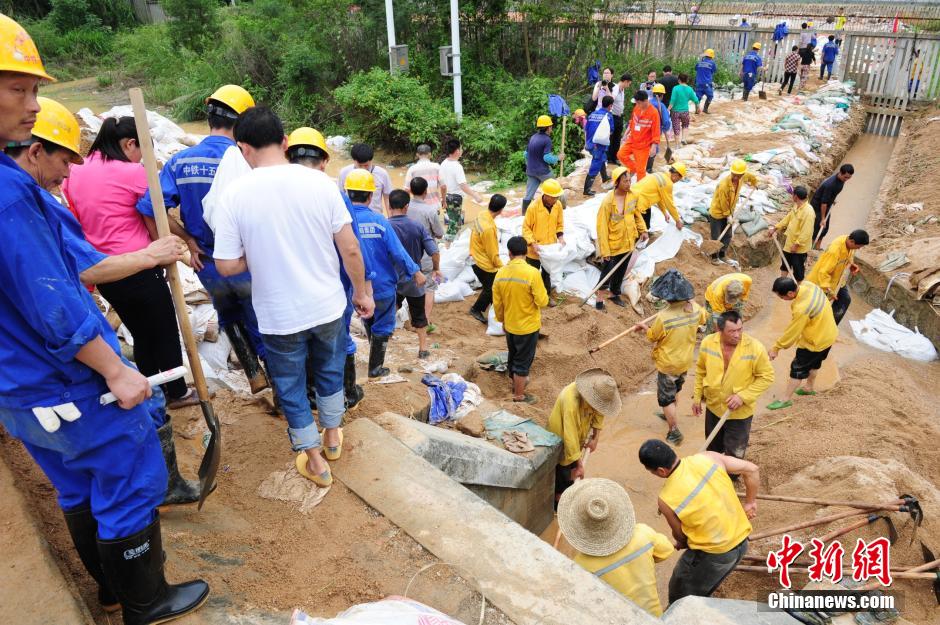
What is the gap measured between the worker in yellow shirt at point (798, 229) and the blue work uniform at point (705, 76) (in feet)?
22.6

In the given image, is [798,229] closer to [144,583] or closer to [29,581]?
[144,583]

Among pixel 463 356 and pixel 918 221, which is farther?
pixel 918 221

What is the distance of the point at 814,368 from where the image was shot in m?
5.87

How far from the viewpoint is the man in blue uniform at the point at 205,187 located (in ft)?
10.1

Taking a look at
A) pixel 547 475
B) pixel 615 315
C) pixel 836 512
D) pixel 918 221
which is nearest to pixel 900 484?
pixel 836 512

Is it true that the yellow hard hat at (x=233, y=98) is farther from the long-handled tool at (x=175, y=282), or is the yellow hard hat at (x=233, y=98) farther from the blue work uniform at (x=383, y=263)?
the blue work uniform at (x=383, y=263)

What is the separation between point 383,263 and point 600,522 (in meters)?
2.55

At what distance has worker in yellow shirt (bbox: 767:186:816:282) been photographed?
721cm

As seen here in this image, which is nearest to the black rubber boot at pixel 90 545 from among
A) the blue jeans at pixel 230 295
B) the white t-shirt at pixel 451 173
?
the blue jeans at pixel 230 295

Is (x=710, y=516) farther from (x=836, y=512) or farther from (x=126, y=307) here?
(x=126, y=307)

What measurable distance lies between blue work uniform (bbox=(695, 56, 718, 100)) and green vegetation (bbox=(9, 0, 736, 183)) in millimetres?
2077

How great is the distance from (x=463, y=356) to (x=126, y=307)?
3.58 metres

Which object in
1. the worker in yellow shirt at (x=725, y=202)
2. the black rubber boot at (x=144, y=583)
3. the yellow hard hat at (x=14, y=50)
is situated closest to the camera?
the yellow hard hat at (x=14, y=50)

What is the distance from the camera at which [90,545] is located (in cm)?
222
